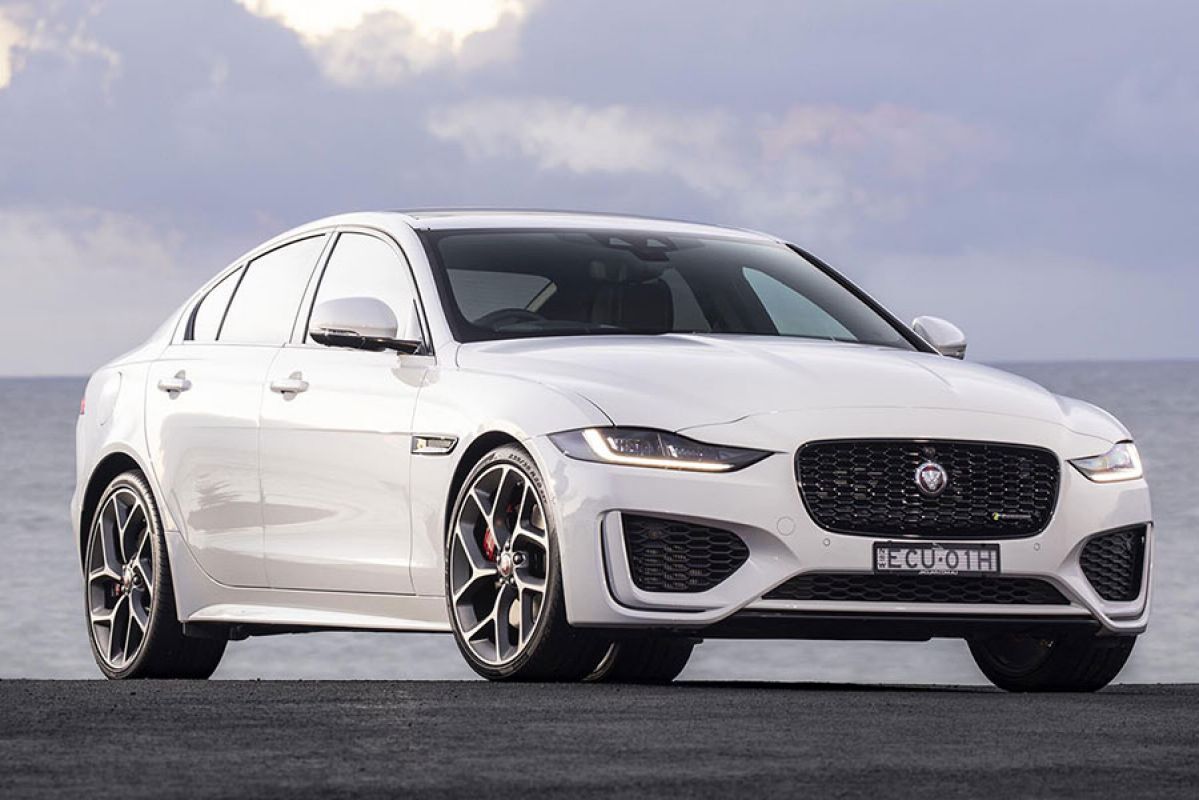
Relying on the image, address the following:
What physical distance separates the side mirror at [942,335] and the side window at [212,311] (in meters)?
2.85

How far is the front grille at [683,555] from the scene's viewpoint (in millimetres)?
9078

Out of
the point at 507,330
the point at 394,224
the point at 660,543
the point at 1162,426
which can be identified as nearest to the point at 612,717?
the point at 660,543

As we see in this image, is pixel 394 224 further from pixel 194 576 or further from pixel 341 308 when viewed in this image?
pixel 194 576

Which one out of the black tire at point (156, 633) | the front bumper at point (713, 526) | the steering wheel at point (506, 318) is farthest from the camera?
the black tire at point (156, 633)

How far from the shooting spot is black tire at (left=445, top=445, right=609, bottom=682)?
9.12 metres

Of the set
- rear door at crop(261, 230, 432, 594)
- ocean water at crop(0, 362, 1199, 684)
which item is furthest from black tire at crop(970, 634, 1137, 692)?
ocean water at crop(0, 362, 1199, 684)

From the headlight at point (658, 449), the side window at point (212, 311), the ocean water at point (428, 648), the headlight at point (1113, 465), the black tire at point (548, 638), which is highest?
the side window at point (212, 311)

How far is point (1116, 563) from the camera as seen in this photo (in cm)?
975

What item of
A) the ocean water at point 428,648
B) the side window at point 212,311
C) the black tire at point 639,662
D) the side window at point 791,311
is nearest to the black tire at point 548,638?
the black tire at point 639,662

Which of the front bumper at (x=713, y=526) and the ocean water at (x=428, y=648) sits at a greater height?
the front bumper at (x=713, y=526)

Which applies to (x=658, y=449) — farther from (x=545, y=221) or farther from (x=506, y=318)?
(x=545, y=221)

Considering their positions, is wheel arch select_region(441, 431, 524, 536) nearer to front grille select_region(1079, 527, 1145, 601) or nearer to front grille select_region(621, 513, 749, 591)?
front grille select_region(621, 513, 749, 591)

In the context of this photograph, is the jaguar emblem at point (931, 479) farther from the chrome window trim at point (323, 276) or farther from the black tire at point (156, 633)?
the black tire at point (156, 633)

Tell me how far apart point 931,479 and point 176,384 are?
3.59 m
